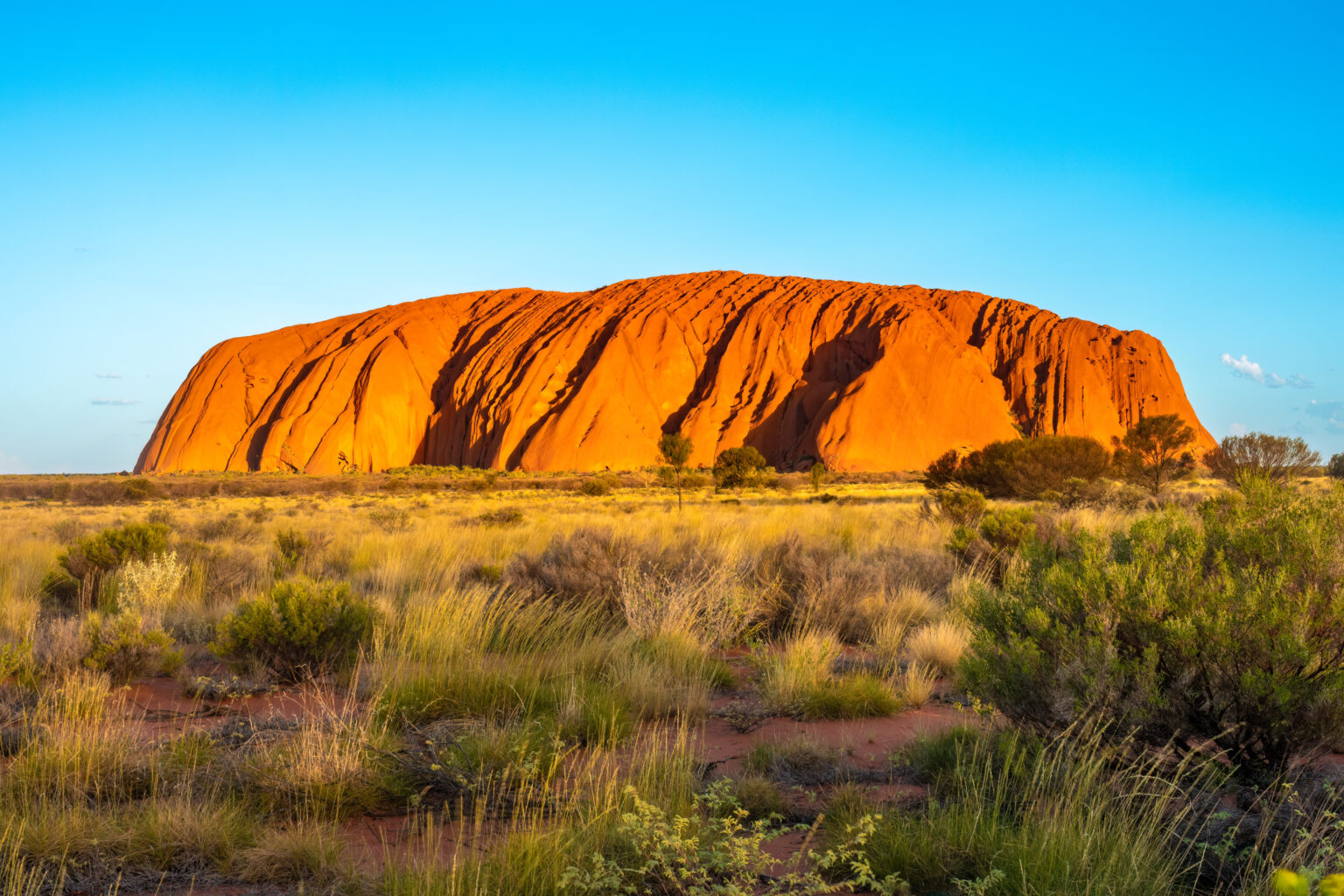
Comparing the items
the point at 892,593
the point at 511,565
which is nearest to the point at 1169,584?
the point at 892,593

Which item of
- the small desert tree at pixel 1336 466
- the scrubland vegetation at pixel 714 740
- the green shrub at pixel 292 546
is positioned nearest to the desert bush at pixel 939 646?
the scrubland vegetation at pixel 714 740

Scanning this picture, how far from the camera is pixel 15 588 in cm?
838

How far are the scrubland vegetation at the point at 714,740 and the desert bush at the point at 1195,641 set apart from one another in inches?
0.6

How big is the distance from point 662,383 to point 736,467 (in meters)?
35.6

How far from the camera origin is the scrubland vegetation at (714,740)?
2816 millimetres

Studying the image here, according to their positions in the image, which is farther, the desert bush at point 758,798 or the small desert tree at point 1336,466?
the small desert tree at point 1336,466

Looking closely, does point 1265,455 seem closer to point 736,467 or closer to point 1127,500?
point 1127,500

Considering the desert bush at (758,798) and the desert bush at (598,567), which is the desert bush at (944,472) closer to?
the desert bush at (598,567)

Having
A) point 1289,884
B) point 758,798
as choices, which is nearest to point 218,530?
point 758,798

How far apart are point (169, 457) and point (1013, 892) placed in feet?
274

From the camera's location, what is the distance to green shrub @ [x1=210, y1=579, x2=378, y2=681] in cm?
586

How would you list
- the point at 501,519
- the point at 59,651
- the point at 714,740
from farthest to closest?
the point at 501,519
the point at 59,651
the point at 714,740

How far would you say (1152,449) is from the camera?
2491 cm

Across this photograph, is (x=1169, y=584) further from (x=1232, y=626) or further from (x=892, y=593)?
(x=892, y=593)
